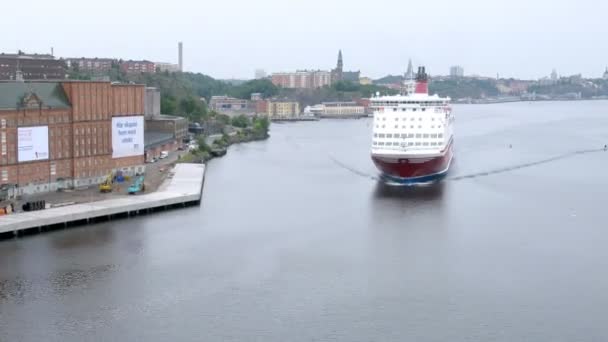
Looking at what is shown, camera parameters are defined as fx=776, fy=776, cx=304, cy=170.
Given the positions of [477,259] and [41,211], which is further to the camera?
[41,211]

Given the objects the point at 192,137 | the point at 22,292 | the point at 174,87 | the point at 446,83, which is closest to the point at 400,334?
the point at 22,292

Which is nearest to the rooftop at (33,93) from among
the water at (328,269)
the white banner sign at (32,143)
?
the white banner sign at (32,143)

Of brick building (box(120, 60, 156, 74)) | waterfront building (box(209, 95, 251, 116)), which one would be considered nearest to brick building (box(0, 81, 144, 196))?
brick building (box(120, 60, 156, 74))

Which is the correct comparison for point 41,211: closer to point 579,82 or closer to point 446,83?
point 446,83

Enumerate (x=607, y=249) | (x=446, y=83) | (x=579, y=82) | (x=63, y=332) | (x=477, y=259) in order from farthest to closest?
1. (x=579, y=82)
2. (x=446, y=83)
3. (x=607, y=249)
4. (x=477, y=259)
5. (x=63, y=332)

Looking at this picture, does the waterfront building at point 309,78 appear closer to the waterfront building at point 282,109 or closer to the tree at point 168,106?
the waterfront building at point 282,109

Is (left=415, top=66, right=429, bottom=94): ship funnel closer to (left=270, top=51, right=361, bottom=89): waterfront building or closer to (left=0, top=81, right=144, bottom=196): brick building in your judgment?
(left=0, top=81, right=144, bottom=196): brick building

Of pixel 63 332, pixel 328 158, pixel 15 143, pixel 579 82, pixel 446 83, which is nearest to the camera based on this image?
pixel 63 332

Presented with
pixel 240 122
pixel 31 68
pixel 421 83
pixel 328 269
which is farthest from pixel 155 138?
pixel 240 122
